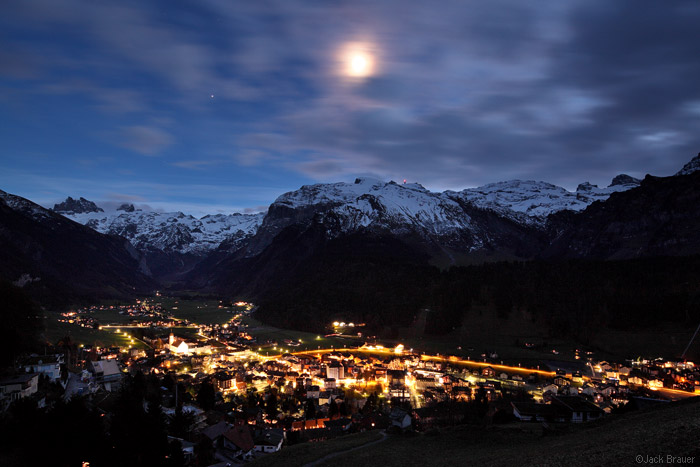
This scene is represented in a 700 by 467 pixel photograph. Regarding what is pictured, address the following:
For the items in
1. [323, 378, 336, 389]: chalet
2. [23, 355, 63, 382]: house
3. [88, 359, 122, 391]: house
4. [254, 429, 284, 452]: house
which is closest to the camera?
[254, 429, 284, 452]: house

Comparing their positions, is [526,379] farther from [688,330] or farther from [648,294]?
[648,294]

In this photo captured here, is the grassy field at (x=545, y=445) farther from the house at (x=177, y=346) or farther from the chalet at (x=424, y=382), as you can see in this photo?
the house at (x=177, y=346)

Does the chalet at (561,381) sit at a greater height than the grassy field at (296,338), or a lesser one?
lesser

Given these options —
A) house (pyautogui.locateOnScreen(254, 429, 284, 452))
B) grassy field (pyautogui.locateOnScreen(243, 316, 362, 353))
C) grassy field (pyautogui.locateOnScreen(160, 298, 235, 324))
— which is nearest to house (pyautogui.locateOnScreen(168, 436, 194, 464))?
house (pyautogui.locateOnScreen(254, 429, 284, 452))

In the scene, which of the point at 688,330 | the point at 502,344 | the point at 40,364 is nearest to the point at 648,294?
the point at 688,330

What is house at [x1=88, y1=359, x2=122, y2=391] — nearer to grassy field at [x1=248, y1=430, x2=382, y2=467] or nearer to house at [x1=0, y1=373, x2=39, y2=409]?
house at [x1=0, y1=373, x2=39, y2=409]

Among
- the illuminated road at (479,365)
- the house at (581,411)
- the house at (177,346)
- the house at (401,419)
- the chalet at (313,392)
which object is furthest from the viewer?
the house at (177,346)

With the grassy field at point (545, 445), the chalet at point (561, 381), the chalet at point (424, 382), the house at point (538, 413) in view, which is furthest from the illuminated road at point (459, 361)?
the grassy field at point (545, 445)
